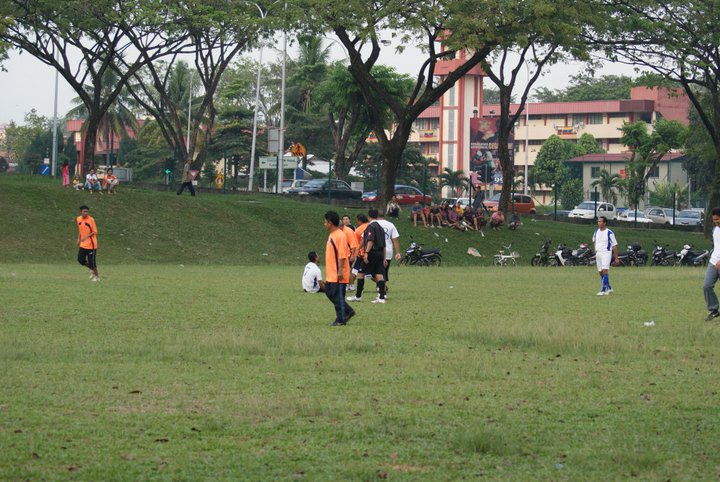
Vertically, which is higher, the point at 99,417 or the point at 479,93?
the point at 479,93

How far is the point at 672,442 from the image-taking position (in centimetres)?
872

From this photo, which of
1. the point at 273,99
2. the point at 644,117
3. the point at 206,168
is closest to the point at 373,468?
the point at 206,168

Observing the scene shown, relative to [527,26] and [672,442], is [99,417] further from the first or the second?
[527,26]

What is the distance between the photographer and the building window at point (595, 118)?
13238 cm

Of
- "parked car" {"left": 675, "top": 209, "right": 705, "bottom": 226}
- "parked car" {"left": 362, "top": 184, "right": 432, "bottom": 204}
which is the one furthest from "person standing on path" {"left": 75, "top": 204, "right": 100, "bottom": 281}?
"parked car" {"left": 675, "top": 209, "right": 705, "bottom": 226}

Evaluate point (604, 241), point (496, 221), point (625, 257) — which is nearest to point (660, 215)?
point (496, 221)

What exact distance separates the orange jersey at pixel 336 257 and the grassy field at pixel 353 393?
2.42 feet

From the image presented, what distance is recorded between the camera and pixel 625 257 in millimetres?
44844

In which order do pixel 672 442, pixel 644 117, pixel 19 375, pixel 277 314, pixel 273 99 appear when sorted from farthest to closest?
pixel 644 117, pixel 273 99, pixel 277 314, pixel 19 375, pixel 672 442

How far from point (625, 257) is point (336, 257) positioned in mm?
29907

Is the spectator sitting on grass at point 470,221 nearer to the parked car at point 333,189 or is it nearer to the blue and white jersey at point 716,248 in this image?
the parked car at point 333,189

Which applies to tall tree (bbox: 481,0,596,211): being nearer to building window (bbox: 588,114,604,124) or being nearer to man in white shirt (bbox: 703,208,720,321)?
man in white shirt (bbox: 703,208,720,321)

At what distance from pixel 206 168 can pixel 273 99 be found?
11.1m

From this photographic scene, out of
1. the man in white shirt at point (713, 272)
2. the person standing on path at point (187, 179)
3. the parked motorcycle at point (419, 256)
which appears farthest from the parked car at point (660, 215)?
the man in white shirt at point (713, 272)
